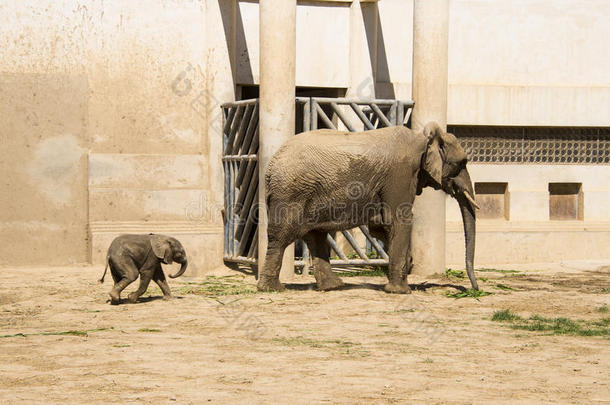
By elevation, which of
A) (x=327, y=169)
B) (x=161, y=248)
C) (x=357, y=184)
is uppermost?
(x=327, y=169)

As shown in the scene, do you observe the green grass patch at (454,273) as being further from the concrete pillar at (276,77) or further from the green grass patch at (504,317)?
the green grass patch at (504,317)

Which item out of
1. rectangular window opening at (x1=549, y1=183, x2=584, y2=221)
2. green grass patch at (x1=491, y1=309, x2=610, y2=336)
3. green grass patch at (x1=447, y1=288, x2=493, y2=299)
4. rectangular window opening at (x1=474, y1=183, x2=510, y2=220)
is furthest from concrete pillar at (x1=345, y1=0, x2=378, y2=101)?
green grass patch at (x1=491, y1=309, x2=610, y2=336)

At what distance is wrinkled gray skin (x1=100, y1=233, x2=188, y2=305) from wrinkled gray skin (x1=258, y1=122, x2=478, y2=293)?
1.37 meters

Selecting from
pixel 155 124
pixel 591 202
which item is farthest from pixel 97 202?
pixel 591 202

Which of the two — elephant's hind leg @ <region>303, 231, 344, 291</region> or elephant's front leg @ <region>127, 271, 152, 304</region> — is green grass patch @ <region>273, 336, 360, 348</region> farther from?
elephant's hind leg @ <region>303, 231, 344, 291</region>

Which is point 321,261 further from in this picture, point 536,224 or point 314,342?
point 536,224

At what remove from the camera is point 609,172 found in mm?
16375

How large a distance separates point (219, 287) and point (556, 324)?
4.48 meters

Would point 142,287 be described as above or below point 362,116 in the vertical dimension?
below

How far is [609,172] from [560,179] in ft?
2.98

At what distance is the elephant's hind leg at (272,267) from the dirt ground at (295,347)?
21 centimetres

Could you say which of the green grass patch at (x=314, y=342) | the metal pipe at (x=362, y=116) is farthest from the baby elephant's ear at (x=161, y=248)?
the metal pipe at (x=362, y=116)

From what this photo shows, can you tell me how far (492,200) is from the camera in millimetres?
15977

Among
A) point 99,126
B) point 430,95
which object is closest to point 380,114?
point 430,95
